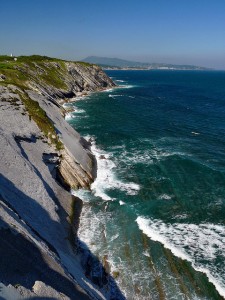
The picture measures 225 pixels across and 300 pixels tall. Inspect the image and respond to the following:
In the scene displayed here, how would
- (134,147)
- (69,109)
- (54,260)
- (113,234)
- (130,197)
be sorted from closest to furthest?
(54,260)
(113,234)
(130,197)
(134,147)
(69,109)

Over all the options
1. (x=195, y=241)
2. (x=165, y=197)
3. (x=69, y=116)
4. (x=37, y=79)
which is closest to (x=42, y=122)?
(x=165, y=197)

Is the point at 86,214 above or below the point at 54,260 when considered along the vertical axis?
below

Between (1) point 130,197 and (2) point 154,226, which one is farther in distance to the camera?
(1) point 130,197

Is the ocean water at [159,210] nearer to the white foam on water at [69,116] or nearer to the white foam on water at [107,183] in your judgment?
the white foam on water at [107,183]

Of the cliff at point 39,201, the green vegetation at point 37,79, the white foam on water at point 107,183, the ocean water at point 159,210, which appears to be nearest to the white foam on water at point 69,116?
the ocean water at point 159,210

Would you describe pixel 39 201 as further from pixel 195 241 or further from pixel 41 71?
pixel 41 71

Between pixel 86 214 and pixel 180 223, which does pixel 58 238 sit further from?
pixel 180 223

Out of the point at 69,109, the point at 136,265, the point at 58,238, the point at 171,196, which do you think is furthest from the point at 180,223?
the point at 69,109
